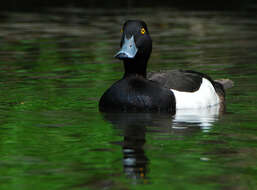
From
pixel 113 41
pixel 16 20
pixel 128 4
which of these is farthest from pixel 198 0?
pixel 113 41

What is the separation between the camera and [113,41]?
2030 centimetres

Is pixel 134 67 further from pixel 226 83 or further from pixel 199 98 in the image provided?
pixel 226 83

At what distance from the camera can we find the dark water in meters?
6.91

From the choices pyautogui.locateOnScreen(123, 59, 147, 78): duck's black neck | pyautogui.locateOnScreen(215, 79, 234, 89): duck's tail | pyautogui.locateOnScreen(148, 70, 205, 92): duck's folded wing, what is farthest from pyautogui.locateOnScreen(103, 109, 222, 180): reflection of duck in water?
Result: pyautogui.locateOnScreen(215, 79, 234, 89): duck's tail

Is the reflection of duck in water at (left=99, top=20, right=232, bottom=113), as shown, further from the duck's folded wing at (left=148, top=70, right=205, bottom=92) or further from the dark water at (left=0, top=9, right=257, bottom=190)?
the dark water at (left=0, top=9, right=257, bottom=190)

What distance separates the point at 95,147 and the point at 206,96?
143 inches

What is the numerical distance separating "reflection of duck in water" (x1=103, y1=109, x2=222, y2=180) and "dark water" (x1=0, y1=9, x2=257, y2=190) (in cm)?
1

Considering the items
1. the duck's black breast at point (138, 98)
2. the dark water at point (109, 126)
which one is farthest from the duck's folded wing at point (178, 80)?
the dark water at point (109, 126)

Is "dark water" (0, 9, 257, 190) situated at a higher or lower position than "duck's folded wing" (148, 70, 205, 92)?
lower

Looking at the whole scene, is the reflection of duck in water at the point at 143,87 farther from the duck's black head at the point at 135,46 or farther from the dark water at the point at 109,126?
the dark water at the point at 109,126

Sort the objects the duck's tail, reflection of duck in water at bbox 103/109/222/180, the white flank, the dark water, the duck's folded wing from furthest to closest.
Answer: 1. the duck's tail
2. the duck's folded wing
3. the white flank
4. reflection of duck in water at bbox 103/109/222/180
5. the dark water

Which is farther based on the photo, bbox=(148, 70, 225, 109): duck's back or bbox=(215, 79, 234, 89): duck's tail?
bbox=(215, 79, 234, 89): duck's tail

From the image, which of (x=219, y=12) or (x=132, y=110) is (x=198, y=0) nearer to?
(x=219, y=12)

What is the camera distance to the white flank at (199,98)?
1089 centimetres
